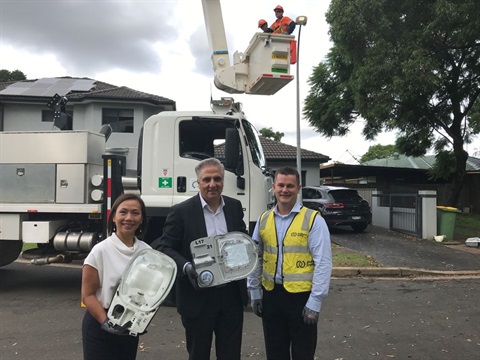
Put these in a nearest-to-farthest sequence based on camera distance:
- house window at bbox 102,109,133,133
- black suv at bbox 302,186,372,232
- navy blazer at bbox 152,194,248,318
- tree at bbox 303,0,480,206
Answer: navy blazer at bbox 152,194,248,318 < black suv at bbox 302,186,372,232 < tree at bbox 303,0,480,206 < house window at bbox 102,109,133,133

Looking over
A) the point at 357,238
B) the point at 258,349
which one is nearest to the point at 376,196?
the point at 357,238

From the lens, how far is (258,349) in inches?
166

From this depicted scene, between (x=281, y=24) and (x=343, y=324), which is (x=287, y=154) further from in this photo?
(x=343, y=324)

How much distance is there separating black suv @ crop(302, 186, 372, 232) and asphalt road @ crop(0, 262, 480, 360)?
6081mm

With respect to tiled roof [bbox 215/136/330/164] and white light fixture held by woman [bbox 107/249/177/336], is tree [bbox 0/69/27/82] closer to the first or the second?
tiled roof [bbox 215/136/330/164]

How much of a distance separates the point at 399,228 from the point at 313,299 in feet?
40.9

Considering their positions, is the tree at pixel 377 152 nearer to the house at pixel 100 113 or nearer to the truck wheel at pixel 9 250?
the house at pixel 100 113

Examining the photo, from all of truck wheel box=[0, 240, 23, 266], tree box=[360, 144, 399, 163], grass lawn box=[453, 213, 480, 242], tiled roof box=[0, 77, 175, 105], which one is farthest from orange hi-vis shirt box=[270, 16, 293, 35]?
tree box=[360, 144, 399, 163]

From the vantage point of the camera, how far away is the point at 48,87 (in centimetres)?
2455

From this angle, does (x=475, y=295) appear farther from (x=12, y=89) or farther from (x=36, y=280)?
(x=12, y=89)

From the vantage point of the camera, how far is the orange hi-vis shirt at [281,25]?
20.9ft

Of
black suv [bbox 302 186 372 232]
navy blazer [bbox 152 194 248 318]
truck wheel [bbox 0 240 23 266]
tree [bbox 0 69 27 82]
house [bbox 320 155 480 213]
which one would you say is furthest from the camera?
tree [bbox 0 69 27 82]

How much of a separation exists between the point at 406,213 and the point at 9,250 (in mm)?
11423

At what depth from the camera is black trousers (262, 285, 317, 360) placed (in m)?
2.69
